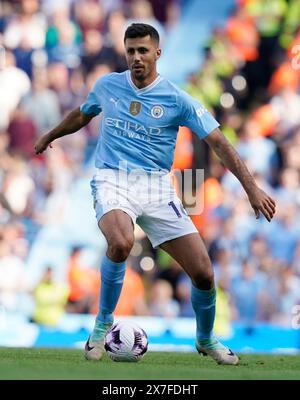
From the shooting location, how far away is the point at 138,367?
25.7ft

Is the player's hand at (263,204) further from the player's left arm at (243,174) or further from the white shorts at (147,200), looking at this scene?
the white shorts at (147,200)

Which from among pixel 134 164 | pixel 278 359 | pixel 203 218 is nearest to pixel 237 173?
pixel 134 164

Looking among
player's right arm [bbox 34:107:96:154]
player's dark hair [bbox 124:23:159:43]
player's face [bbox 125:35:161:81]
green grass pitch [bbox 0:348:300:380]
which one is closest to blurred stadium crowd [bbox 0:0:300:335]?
green grass pitch [bbox 0:348:300:380]

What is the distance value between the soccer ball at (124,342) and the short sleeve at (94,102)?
181 cm

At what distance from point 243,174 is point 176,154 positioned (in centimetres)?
779

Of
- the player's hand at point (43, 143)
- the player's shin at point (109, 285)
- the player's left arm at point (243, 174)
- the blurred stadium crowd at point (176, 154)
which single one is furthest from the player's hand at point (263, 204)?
the blurred stadium crowd at point (176, 154)

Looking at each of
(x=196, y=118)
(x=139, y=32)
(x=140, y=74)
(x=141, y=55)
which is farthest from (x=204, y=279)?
(x=139, y=32)

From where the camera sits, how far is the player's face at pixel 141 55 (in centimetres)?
844

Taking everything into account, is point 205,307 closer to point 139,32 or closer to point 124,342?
point 124,342

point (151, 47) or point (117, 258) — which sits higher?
Result: point (151, 47)
